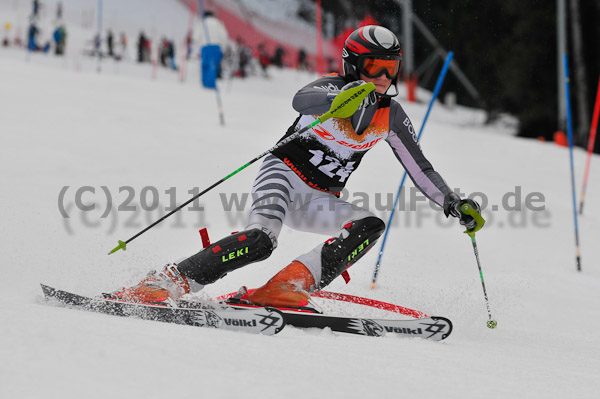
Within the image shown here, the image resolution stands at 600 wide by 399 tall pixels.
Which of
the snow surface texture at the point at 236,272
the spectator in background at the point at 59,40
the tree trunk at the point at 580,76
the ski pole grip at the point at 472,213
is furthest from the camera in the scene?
the spectator in background at the point at 59,40

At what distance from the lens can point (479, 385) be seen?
7.38 ft

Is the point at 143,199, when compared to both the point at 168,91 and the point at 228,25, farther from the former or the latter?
the point at 228,25

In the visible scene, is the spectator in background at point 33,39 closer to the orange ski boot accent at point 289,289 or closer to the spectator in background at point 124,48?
the spectator in background at point 124,48

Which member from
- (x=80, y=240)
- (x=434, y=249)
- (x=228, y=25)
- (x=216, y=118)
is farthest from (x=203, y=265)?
(x=228, y=25)

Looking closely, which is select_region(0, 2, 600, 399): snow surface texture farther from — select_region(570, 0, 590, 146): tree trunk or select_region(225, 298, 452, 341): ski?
select_region(570, 0, 590, 146): tree trunk

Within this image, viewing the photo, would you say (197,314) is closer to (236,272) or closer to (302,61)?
(236,272)

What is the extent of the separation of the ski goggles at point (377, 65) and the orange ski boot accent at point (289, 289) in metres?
1.07

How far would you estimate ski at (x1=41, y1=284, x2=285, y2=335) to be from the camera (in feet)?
9.25

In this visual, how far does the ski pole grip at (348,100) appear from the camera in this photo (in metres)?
A: 3.06

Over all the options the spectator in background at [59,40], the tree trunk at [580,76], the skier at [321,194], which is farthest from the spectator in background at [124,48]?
the skier at [321,194]

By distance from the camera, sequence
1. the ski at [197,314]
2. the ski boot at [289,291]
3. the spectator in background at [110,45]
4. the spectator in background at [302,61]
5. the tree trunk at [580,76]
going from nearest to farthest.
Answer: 1. the ski at [197,314]
2. the ski boot at [289,291]
3. the tree trunk at [580,76]
4. the spectator in background at [110,45]
5. the spectator in background at [302,61]

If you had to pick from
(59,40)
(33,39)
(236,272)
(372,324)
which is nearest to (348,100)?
(372,324)

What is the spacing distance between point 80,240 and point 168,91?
8.21m

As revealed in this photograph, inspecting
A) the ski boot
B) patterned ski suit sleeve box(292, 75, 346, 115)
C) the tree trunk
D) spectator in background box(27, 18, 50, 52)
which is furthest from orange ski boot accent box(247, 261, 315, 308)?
the tree trunk
